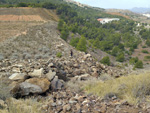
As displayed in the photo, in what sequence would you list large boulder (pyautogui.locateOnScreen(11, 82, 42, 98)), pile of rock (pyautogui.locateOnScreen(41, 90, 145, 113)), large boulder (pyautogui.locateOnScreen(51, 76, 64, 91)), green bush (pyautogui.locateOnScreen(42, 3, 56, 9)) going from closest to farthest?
1. pile of rock (pyautogui.locateOnScreen(41, 90, 145, 113))
2. large boulder (pyautogui.locateOnScreen(11, 82, 42, 98))
3. large boulder (pyautogui.locateOnScreen(51, 76, 64, 91))
4. green bush (pyautogui.locateOnScreen(42, 3, 56, 9))

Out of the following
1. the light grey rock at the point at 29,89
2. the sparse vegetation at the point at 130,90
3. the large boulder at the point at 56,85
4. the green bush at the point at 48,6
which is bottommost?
the large boulder at the point at 56,85

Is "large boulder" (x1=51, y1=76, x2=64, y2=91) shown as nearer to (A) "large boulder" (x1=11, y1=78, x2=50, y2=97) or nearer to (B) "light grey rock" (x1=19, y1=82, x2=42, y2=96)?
(A) "large boulder" (x1=11, y1=78, x2=50, y2=97)

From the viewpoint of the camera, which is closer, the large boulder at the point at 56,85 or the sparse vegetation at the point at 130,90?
the sparse vegetation at the point at 130,90

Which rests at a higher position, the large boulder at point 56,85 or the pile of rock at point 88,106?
the pile of rock at point 88,106

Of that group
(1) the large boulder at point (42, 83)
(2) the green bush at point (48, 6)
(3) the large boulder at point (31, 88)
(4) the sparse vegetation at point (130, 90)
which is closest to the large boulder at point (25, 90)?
(3) the large boulder at point (31, 88)

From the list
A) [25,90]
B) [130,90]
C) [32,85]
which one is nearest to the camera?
[130,90]

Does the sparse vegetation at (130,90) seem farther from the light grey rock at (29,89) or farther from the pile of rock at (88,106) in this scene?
the light grey rock at (29,89)

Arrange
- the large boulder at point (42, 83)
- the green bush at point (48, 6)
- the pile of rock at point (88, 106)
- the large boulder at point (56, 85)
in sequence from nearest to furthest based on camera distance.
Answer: the pile of rock at point (88, 106) → the large boulder at point (42, 83) → the large boulder at point (56, 85) → the green bush at point (48, 6)

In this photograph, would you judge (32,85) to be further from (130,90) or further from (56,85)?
(130,90)

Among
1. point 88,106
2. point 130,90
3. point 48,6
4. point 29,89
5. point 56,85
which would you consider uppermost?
point 48,6

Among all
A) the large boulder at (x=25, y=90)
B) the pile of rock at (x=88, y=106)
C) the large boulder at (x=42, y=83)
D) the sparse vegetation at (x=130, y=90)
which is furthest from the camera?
the large boulder at (x=42, y=83)

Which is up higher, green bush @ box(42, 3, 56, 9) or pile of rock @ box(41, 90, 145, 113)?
green bush @ box(42, 3, 56, 9)

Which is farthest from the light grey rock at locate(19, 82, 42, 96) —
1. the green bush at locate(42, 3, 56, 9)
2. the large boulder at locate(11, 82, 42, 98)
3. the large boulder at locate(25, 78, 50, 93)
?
the green bush at locate(42, 3, 56, 9)

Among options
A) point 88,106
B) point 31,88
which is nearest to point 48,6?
point 31,88
